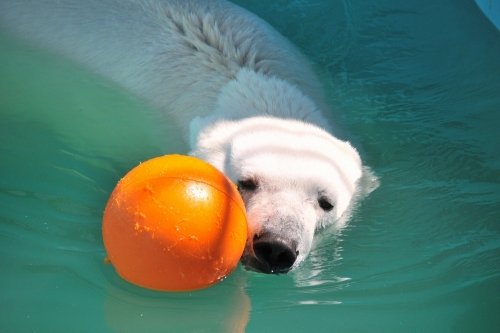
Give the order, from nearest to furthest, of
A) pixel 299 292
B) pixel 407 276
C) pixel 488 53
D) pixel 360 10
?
pixel 299 292
pixel 407 276
pixel 488 53
pixel 360 10

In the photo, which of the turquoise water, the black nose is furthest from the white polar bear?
the turquoise water

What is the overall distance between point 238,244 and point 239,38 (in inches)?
105

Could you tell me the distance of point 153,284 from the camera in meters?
2.95

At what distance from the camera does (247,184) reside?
3727 mm

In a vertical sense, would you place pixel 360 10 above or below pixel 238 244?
below

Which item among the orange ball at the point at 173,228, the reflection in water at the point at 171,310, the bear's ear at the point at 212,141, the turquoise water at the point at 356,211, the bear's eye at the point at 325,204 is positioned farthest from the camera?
the bear's ear at the point at 212,141

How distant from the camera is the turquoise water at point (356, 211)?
3.29m

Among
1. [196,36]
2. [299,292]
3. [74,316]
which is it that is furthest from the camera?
[196,36]

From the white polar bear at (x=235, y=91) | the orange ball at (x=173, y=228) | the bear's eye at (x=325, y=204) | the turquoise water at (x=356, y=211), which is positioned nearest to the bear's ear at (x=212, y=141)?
the white polar bear at (x=235, y=91)

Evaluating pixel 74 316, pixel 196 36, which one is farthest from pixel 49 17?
pixel 74 316

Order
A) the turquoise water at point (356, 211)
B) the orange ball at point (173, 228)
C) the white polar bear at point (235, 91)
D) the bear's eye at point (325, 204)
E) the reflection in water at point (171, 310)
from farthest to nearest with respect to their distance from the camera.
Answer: the bear's eye at point (325, 204)
the white polar bear at point (235, 91)
the turquoise water at point (356, 211)
the reflection in water at point (171, 310)
the orange ball at point (173, 228)

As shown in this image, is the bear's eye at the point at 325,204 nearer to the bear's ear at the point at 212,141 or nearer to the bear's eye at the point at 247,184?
the bear's eye at the point at 247,184

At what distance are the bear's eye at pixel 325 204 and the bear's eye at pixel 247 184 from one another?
0.38 meters

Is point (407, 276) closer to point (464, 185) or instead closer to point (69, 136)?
point (464, 185)
